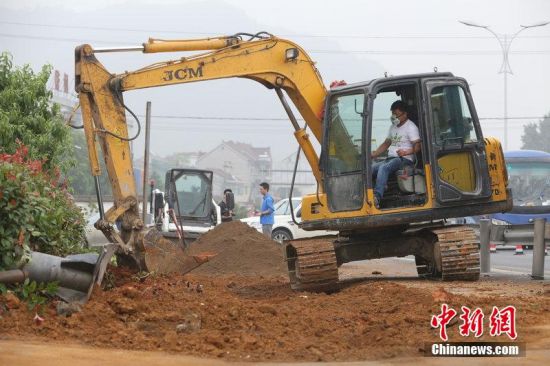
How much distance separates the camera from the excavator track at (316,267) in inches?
581

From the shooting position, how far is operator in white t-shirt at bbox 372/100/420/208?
15.0 m

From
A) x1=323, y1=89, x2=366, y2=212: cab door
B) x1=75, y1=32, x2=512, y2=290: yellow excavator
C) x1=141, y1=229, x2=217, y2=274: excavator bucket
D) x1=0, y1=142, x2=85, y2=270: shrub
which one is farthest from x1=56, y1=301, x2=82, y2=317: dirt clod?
x1=323, y1=89, x2=366, y2=212: cab door

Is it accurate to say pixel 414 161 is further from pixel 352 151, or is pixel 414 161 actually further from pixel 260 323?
pixel 260 323

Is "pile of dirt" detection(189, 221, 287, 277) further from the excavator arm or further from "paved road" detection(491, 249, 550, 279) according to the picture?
the excavator arm

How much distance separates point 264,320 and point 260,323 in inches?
7.8

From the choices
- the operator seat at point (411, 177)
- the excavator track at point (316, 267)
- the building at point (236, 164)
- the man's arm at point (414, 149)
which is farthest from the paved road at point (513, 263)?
the building at point (236, 164)

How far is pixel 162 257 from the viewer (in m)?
14.2

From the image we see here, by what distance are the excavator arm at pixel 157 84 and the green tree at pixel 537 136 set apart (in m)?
117

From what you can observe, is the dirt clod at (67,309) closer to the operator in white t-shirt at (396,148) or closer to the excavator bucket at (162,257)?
the excavator bucket at (162,257)

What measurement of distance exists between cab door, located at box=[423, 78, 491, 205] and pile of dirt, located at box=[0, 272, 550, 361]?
7.38 feet

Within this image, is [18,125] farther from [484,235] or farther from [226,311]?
[226,311]

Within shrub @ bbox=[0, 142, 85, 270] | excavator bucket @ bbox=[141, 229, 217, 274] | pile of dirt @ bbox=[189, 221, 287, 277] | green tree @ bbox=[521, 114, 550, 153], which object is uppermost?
green tree @ bbox=[521, 114, 550, 153]

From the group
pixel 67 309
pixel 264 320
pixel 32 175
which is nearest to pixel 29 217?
pixel 67 309

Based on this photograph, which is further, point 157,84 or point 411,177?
point 411,177
